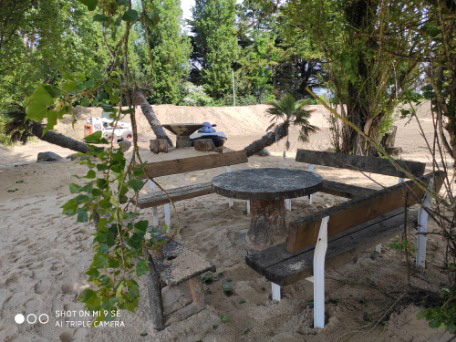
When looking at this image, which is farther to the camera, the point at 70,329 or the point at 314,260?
the point at 70,329

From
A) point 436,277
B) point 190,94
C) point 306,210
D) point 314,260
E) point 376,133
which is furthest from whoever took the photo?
point 190,94

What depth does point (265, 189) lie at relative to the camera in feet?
9.80

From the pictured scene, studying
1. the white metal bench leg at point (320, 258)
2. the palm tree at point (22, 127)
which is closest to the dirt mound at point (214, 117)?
the palm tree at point (22, 127)

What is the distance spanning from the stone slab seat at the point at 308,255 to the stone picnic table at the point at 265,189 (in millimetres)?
693

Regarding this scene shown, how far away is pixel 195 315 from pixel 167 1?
93.6 feet

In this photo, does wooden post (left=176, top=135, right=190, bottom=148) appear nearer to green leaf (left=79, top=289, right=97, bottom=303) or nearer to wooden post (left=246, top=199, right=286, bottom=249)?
wooden post (left=246, top=199, right=286, bottom=249)

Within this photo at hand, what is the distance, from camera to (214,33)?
29.9 m

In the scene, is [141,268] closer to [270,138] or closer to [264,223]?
A: [264,223]

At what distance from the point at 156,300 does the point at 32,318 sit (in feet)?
3.39

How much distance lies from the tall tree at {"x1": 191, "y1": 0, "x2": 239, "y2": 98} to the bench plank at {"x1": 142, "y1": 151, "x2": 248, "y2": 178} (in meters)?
26.4

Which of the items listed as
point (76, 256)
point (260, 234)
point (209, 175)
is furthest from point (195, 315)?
point (209, 175)

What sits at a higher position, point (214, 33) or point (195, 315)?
point (214, 33)

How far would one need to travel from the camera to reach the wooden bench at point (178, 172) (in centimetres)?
382

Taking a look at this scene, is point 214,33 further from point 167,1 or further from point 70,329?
point 70,329
